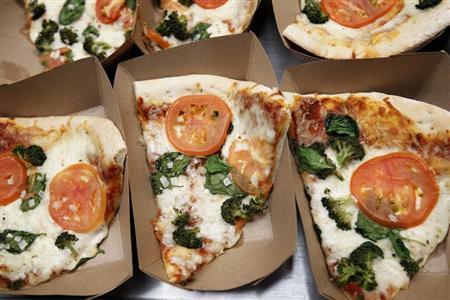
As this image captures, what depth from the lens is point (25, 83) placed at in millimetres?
2613

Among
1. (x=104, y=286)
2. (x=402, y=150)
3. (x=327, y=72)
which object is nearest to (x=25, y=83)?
(x=104, y=286)

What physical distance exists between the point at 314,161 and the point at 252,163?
1.05ft

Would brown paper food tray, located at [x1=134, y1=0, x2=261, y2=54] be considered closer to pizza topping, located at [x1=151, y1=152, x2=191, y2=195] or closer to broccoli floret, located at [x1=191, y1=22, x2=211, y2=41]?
broccoli floret, located at [x1=191, y1=22, x2=211, y2=41]

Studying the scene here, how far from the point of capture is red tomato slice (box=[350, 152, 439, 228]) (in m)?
2.29

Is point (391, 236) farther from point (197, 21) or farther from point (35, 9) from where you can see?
point (35, 9)

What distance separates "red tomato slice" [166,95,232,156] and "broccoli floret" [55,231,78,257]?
0.73 m

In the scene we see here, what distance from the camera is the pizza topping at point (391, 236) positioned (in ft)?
7.16

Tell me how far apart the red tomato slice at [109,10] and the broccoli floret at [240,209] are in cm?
155

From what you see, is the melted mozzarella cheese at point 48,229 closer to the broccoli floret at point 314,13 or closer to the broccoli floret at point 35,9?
the broccoli floret at point 35,9

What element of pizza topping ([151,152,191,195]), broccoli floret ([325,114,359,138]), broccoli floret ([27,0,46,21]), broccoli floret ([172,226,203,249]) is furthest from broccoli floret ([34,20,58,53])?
broccoli floret ([325,114,359,138])

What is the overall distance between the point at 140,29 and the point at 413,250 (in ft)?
6.70

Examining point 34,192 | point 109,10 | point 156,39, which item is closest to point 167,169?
point 34,192

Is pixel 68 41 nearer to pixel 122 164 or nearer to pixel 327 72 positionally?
pixel 122 164

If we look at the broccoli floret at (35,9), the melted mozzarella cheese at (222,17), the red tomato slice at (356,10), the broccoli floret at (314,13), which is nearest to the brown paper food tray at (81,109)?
the melted mozzarella cheese at (222,17)
